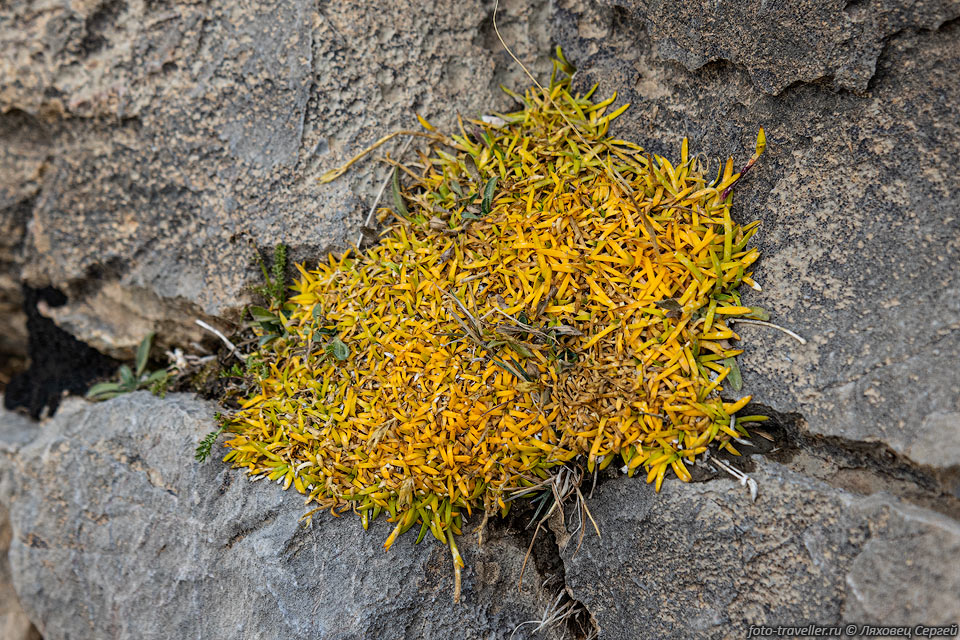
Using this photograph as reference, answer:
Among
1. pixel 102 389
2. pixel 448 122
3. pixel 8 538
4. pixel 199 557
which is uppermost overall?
pixel 448 122

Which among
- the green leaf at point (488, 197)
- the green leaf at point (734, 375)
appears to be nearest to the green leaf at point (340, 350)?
the green leaf at point (488, 197)

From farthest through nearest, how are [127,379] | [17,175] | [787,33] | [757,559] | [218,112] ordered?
[17,175] < [127,379] < [218,112] < [787,33] < [757,559]

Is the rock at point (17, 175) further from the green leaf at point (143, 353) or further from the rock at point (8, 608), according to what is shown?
the rock at point (8, 608)

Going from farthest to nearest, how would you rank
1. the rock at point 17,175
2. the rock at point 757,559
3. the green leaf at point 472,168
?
Answer: the rock at point 17,175 → the green leaf at point 472,168 → the rock at point 757,559

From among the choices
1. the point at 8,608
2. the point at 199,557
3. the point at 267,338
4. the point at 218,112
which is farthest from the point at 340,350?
the point at 8,608

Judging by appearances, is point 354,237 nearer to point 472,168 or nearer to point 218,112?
point 472,168

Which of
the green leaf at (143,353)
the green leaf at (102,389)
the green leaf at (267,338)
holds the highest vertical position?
the green leaf at (267,338)
